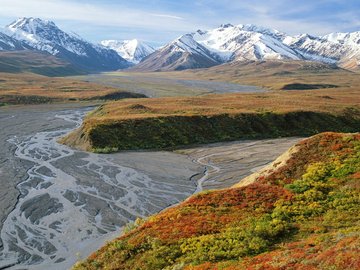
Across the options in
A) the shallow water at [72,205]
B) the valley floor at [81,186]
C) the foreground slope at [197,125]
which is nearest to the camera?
the shallow water at [72,205]

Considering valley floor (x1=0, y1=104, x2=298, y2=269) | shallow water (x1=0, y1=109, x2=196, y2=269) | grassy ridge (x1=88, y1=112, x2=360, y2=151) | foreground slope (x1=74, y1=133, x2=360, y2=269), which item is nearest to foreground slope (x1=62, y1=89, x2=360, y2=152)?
grassy ridge (x1=88, y1=112, x2=360, y2=151)

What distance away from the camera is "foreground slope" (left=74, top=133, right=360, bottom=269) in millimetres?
21141

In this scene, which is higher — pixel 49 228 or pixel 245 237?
pixel 245 237

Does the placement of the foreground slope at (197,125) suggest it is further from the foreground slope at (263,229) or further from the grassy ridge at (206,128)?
the foreground slope at (263,229)

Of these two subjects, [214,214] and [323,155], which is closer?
[214,214]

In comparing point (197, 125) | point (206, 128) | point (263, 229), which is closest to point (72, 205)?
point (263, 229)

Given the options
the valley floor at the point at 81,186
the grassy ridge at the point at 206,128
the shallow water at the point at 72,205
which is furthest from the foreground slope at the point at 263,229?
the grassy ridge at the point at 206,128

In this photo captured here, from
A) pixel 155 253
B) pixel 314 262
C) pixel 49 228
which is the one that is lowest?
pixel 49 228

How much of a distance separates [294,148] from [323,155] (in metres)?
3.20

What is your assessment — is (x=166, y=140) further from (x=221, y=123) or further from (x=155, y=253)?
(x=155, y=253)

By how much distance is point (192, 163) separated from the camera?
6844 centimetres

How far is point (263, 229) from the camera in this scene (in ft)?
88.3

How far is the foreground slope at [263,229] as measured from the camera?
21141mm

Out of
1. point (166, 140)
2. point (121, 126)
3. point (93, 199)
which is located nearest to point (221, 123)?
point (166, 140)
